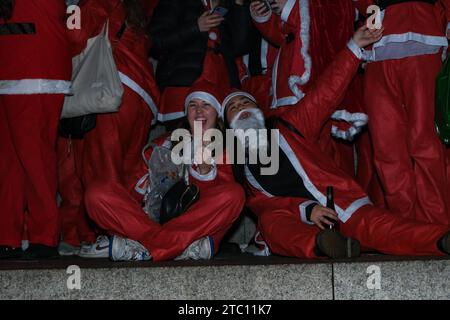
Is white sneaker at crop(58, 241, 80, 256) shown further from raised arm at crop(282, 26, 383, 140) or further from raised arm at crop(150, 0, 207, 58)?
raised arm at crop(282, 26, 383, 140)

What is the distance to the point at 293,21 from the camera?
5.57 meters

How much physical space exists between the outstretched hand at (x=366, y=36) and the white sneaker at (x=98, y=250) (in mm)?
1776

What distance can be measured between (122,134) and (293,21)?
1213 mm

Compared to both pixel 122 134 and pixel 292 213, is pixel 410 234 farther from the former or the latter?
pixel 122 134

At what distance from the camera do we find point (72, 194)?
5805 millimetres

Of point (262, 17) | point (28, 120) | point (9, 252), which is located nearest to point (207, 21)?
point (262, 17)

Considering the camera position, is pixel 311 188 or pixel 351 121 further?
pixel 351 121

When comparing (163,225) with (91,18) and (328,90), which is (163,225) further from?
(91,18)

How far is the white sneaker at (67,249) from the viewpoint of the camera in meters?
5.48

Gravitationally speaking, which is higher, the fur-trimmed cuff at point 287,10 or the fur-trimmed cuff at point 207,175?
the fur-trimmed cuff at point 287,10

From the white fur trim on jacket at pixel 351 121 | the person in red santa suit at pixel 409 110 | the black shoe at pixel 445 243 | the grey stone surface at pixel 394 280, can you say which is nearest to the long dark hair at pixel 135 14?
the white fur trim on jacket at pixel 351 121

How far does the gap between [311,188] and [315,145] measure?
33 cm

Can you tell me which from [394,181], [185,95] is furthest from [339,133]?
[185,95]

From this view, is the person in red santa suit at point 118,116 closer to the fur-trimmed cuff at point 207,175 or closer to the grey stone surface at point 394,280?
the fur-trimmed cuff at point 207,175
